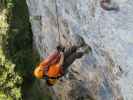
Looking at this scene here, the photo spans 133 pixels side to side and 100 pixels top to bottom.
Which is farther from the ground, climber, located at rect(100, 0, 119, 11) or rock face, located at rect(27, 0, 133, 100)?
climber, located at rect(100, 0, 119, 11)

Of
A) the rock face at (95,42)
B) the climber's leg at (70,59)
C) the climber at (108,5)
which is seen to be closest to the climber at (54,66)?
the climber's leg at (70,59)

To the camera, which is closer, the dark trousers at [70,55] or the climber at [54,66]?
the climber at [54,66]

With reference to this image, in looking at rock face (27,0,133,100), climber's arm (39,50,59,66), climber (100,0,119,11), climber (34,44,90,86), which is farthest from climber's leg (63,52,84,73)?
climber (100,0,119,11)

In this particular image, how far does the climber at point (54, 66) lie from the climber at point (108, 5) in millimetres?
1758

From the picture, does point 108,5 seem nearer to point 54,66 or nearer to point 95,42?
point 95,42

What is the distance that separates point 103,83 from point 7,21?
6.16m

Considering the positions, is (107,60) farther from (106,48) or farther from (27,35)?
(27,35)

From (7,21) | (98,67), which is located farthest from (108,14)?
(7,21)

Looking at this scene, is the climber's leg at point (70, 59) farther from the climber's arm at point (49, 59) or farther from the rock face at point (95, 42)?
the climber's arm at point (49, 59)

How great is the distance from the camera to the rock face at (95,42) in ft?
37.6

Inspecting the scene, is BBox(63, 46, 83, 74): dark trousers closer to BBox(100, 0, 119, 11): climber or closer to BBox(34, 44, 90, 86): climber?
BBox(34, 44, 90, 86): climber

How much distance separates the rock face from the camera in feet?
37.6

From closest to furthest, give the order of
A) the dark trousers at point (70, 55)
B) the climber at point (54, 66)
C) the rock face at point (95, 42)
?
the rock face at point (95, 42)
the climber at point (54, 66)
the dark trousers at point (70, 55)

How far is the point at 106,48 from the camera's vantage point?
12.1m
